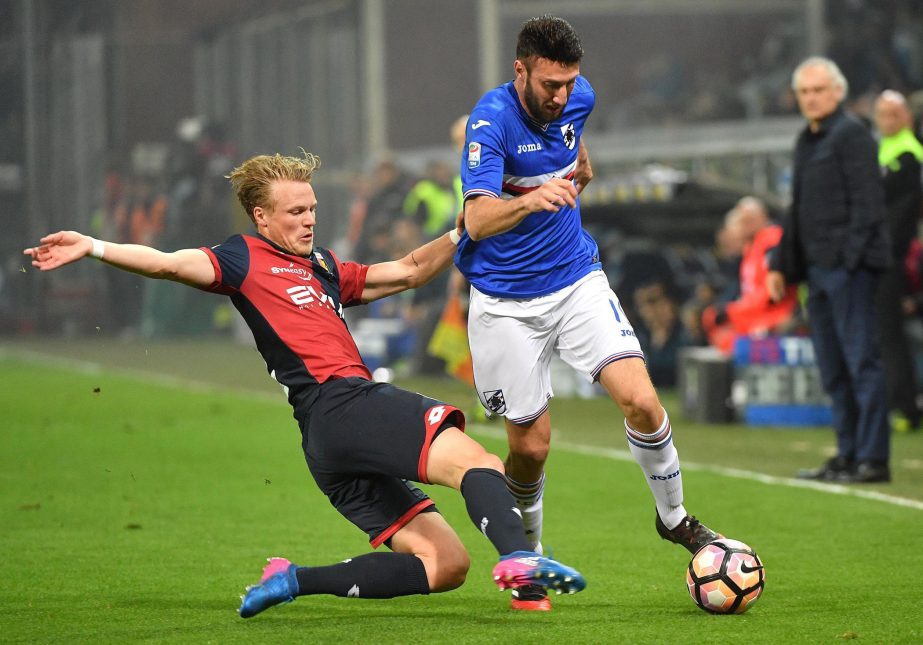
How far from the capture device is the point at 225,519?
8.06m

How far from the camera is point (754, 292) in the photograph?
43.0 ft

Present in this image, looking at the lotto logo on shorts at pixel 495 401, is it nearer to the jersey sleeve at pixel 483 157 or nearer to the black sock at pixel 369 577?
the jersey sleeve at pixel 483 157

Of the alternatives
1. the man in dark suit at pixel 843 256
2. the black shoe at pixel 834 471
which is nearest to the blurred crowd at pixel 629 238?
the man in dark suit at pixel 843 256

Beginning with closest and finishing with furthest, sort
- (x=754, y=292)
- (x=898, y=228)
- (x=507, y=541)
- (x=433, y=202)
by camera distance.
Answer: (x=507, y=541), (x=898, y=228), (x=754, y=292), (x=433, y=202)

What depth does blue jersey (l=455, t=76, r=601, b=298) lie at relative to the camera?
615 cm

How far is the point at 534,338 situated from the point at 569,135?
0.79 metres

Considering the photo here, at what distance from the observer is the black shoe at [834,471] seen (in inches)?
358

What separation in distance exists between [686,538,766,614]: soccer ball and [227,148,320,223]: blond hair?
1893 millimetres

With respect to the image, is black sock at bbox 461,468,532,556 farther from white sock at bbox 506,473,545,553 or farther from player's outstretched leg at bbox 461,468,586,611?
white sock at bbox 506,473,545,553

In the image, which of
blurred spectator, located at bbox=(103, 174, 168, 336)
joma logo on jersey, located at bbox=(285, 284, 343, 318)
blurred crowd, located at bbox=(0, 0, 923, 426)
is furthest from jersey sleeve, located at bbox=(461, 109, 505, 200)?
blurred spectator, located at bbox=(103, 174, 168, 336)

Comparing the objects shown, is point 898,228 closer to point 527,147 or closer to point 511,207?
point 527,147

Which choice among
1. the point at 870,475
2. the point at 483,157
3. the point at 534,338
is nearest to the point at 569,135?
the point at 483,157

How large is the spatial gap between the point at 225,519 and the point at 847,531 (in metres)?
2.97

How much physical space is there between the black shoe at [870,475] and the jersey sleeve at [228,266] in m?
4.60
